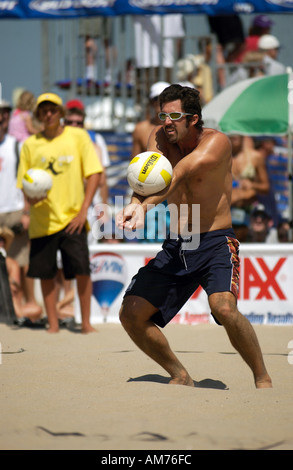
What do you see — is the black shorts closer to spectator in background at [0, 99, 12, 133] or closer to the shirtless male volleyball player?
spectator in background at [0, 99, 12, 133]

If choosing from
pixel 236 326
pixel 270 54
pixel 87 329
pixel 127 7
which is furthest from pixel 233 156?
pixel 236 326

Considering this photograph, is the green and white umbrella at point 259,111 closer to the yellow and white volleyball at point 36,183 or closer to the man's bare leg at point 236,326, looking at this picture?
the yellow and white volleyball at point 36,183

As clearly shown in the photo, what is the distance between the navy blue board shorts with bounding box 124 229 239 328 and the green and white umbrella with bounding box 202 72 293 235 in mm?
4033

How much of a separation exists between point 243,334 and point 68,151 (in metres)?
3.18

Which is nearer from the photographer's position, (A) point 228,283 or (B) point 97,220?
(A) point 228,283

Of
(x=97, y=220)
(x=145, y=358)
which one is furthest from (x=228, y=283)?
(x=97, y=220)

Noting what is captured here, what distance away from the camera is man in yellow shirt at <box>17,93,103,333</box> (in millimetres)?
7344

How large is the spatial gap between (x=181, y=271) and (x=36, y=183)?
2.44m

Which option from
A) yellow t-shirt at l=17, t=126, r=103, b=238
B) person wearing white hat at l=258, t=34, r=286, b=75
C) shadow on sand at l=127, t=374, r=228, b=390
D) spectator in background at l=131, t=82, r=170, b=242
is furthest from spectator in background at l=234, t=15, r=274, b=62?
shadow on sand at l=127, t=374, r=228, b=390

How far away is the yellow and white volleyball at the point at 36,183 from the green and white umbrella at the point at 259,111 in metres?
2.48

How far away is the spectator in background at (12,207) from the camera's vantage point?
828 cm

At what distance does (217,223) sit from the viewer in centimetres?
510

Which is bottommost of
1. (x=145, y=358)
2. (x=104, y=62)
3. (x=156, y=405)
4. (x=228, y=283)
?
(x=145, y=358)
